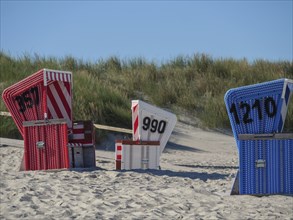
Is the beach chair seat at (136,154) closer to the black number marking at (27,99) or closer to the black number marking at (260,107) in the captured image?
the black number marking at (27,99)

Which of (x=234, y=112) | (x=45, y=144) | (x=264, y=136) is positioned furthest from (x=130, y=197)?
(x=45, y=144)

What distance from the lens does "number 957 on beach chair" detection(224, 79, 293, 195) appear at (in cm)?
809

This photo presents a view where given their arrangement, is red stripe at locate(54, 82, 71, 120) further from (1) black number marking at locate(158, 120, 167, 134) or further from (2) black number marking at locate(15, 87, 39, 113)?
(1) black number marking at locate(158, 120, 167, 134)

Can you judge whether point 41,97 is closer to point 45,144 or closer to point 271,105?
point 45,144

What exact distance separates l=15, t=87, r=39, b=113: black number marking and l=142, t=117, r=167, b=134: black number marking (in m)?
1.82

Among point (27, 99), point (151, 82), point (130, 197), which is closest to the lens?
point (130, 197)

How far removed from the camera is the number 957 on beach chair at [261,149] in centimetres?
809

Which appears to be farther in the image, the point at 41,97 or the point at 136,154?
the point at 136,154

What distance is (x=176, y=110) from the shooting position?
1902 cm

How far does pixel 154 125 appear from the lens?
10992mm

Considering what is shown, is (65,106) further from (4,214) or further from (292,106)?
(292,106)

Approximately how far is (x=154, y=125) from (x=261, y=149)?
314 centimetres

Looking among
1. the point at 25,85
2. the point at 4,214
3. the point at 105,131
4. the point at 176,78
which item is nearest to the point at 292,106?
the point at 176,78

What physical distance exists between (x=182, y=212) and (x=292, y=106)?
469 inches
